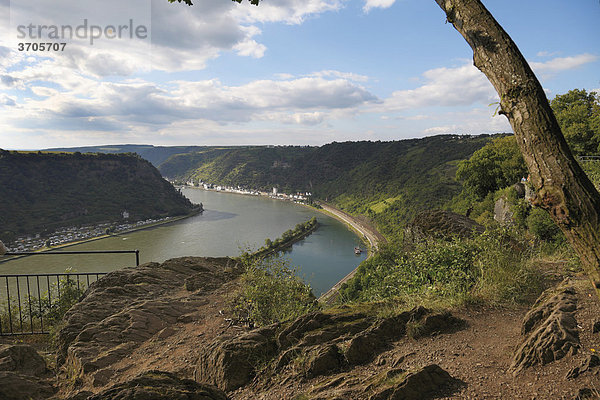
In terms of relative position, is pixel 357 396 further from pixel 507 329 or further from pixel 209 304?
pixel 209 304

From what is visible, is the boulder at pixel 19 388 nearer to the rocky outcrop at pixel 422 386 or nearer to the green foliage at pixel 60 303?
the rocky outcrop at pixel 422 386

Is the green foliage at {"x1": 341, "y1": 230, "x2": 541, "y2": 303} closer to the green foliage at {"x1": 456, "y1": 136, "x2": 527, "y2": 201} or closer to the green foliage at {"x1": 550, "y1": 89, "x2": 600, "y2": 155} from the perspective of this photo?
the green foliage at {"x1": 550, "y1": 89, "x2": 600, "y2": 155}

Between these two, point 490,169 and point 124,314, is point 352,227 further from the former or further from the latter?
point 124,314

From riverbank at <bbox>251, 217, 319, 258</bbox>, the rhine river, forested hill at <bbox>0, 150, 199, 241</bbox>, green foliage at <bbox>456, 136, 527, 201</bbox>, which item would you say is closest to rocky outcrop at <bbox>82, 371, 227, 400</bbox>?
green foliage at <bbox>456, 136, 527, 201</bbox>

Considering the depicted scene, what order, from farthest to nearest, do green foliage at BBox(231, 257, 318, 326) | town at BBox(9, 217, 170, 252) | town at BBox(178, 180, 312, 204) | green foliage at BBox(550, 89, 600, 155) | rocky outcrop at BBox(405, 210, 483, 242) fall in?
town at BBox(178, 180, 312, 204), town at BBox(9, 217, 170, 252), green foliage at BBox(550, 89, 600, 155), rocky outcrop at BBox(405, 210, 483, 242), green foliage at BBox(231, 257, 318, 326)

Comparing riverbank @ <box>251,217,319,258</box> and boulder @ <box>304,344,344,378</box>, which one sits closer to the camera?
boulder @ <box>304,344,344,378</box>

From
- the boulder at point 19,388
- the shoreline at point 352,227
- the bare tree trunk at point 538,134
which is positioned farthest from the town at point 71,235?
the bare tree trunk at point 538,134

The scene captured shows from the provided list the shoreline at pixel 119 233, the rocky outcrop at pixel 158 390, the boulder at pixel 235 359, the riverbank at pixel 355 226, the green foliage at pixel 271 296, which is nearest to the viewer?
the rocky outcrop at pixel 158 390

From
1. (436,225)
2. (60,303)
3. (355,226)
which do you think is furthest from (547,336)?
(355,226)
